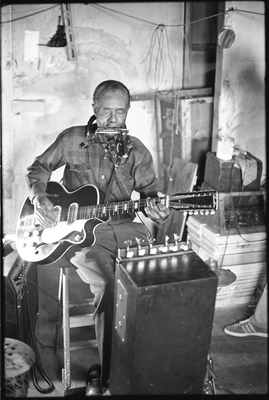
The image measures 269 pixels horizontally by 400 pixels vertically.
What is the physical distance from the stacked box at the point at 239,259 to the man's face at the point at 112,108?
149 cm

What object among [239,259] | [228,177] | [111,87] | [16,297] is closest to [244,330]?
[239,259]

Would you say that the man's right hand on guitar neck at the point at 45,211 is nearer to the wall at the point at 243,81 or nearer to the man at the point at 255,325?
the man at the point at 255,325

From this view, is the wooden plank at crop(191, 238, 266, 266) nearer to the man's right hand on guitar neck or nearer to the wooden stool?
the wooden stool

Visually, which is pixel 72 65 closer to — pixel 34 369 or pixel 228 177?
pixel 228 177

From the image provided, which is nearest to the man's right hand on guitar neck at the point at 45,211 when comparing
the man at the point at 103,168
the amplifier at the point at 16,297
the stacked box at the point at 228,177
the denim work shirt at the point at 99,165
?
the man at the point at 103,168

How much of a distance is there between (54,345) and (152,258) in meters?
1.36

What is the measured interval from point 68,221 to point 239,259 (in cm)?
174

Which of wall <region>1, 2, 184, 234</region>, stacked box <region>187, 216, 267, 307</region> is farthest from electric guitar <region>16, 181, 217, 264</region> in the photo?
wall <region>1, 2, 184, 234</region>

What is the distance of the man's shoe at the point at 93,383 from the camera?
3.21 m

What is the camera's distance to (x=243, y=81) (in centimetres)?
485

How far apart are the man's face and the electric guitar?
0.45 meters

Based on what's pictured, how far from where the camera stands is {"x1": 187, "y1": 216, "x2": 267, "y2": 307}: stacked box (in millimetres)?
4371

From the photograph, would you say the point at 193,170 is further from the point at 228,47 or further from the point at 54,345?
the point at 54,345

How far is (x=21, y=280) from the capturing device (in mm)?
3586
